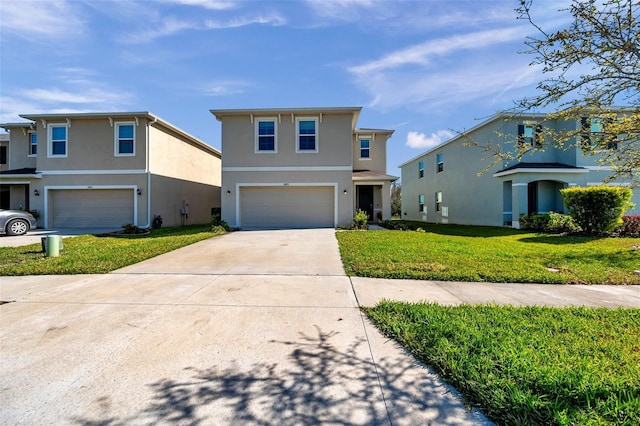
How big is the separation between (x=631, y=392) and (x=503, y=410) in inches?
42.3

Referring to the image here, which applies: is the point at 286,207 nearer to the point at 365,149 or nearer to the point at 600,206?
the point at 365,149

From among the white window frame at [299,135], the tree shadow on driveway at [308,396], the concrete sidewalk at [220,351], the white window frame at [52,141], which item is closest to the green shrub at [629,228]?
the concrete sidewalk at [220,351]

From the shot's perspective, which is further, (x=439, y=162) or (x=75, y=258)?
(x=439, y=162)

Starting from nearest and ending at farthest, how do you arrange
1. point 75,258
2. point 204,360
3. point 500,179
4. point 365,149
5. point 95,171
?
point 204,360 < point 75,258 < point 95,171 < point 500,179 < point 365,149

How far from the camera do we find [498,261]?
7.13 meters

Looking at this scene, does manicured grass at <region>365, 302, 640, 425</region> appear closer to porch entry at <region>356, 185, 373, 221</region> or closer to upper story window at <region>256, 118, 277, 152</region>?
upper story window at <region>256, 118, 277, 152</region>

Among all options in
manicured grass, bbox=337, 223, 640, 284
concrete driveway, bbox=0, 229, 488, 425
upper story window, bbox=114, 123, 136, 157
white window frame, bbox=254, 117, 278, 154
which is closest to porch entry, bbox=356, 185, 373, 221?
white window frame, bbox=254, 117, 278, 154

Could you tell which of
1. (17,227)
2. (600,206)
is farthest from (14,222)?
(600,206)

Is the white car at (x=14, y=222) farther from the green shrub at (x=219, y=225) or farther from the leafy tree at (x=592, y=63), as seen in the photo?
the leafy tree at (x=592, y=63)

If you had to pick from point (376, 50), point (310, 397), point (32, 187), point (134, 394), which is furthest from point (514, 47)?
point (32, 187)

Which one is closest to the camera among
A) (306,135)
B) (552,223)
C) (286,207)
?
(552,223)

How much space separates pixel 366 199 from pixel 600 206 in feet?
35.4

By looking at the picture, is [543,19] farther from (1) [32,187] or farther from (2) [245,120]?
(1) [32,187]

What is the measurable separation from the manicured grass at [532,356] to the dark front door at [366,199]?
1474cm
